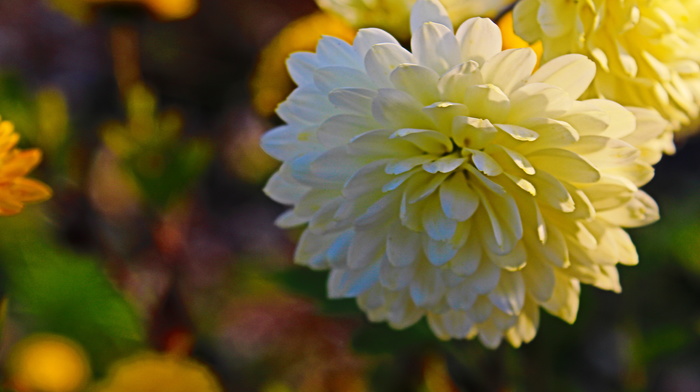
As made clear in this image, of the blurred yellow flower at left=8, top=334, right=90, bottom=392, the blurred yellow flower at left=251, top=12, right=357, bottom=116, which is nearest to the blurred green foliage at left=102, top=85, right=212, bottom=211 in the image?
the blurred yellow flower at left=251, top=12, right=357, bottom=116

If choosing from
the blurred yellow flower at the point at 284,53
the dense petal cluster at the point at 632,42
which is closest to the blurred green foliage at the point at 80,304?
the blurred yellow flower at the point at 284,53

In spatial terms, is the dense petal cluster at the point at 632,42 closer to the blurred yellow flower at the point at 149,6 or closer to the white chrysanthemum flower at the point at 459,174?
the white chrysanthemum flower at the point at 459,174

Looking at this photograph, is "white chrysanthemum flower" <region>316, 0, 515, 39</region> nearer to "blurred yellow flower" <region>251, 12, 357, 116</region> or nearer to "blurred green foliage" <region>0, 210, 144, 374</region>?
"blurred yellow flower" <region>251, 12, 357, 116</region>

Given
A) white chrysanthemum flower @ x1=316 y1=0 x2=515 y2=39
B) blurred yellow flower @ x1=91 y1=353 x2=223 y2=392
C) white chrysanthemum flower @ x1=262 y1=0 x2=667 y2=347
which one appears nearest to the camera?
white chrysanthemum flower @ x1=262 y1=0 x2=667 y2=347

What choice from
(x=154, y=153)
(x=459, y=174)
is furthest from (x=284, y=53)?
(x=459, y=174)

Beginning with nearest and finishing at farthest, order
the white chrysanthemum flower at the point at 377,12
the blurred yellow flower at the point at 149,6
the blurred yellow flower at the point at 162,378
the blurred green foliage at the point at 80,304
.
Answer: the white chrysanthemum flower at the point at 377,12 < the blurred yellow flower at the point at 162,378 < the blurred green foliage at the point at 80,304 < the blurred yellow flower at the point at 149,6
